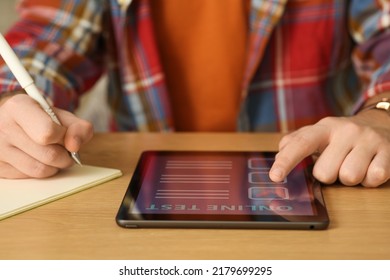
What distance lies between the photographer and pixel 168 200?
0.68 m

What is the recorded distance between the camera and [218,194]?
0.70 m

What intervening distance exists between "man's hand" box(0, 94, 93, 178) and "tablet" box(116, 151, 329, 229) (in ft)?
0.28

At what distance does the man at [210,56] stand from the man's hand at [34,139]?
0.32 meters

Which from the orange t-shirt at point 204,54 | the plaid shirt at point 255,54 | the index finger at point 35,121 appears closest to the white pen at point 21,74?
the index finger at point 35,121

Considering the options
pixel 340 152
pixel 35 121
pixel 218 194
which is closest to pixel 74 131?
pixel 35 121

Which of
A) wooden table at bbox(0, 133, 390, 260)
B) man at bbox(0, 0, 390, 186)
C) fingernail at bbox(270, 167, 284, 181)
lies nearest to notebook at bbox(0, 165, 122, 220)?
wooden table at bbox(0, 133, 390, 260)

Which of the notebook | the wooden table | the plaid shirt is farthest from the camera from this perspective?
the plaid shirt

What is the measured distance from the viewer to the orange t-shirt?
131 centimetres

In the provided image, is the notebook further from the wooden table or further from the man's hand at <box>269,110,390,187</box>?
the man's hand at <box>269,110,390,187</box>

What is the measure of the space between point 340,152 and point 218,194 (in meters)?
0.15

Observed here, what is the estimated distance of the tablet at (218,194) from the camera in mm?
625

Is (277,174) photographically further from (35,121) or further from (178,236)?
(35,121)
